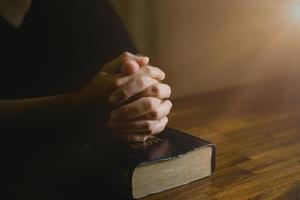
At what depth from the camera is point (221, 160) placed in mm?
822

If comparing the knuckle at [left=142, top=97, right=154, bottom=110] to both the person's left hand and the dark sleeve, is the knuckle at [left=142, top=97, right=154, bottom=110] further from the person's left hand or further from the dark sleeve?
the dark sleeve

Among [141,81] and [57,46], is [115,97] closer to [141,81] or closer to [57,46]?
[141,81]

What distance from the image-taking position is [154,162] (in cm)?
64

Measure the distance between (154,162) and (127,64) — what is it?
0.20 metres

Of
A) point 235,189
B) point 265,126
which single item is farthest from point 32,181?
point 265,126

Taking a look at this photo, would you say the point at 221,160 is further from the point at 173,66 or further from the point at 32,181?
the point at 173,66

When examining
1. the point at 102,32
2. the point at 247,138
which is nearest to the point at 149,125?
the point at 247,138

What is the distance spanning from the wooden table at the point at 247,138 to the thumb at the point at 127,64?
225 millimetres

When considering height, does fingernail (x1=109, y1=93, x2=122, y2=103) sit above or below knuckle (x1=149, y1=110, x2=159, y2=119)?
above

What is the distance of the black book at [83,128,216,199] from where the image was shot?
0.63 meters

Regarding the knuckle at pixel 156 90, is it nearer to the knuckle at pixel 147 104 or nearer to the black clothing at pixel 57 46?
the knuckle at pixel 147 104

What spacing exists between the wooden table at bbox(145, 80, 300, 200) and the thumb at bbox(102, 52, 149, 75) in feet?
0.74

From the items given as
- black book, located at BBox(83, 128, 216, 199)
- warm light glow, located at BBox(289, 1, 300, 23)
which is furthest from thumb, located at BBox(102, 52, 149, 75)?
warm light glow, located at BBox(289, 1, 300, 23)

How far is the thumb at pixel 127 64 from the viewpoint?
77 centimetres
